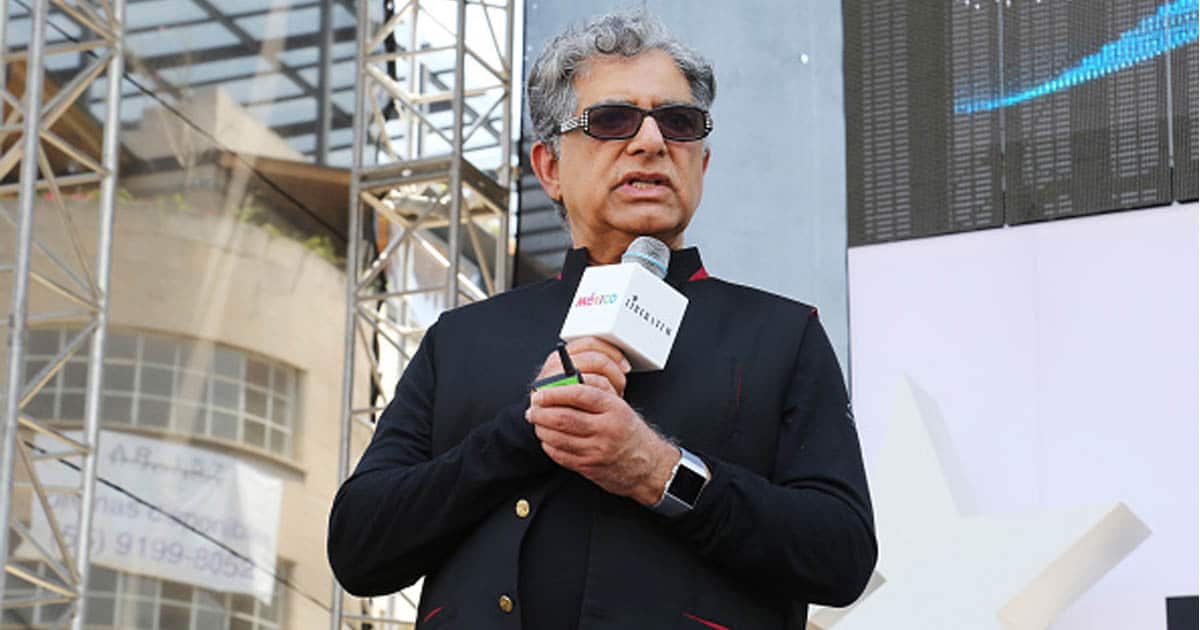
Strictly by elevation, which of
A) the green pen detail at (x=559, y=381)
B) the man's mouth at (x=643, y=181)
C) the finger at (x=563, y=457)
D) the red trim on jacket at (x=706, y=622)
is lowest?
the red trim on jacket at (x=706, y=622)

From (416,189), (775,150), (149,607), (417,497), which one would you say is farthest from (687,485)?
(416,189)

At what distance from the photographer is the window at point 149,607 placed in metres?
7.32

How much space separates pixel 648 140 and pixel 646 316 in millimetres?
262

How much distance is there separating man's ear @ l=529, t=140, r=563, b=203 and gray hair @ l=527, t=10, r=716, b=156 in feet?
0.04

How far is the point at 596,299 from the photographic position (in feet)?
5.15

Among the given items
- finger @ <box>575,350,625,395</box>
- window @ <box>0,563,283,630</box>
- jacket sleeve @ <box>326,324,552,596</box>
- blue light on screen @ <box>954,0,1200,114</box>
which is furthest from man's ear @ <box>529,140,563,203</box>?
window @ <box>0,563,283,630</box>

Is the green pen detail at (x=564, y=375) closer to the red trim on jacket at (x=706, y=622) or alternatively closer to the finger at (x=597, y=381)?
the finger at (x=597, y=381)

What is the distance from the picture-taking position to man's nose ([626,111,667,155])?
5.85ft

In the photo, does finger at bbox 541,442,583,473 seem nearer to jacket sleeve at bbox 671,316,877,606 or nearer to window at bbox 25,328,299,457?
jacket sleeve at bbox 671,316,877,606

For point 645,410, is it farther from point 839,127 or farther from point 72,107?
point 72,107

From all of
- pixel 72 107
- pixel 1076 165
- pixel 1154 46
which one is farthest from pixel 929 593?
pixel 72 107

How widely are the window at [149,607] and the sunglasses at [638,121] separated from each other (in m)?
6.00

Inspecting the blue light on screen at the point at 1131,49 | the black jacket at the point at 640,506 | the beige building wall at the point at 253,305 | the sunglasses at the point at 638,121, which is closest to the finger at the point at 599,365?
the black jacket at the point at 640,506

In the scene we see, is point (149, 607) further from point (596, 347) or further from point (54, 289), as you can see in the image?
point (596, 347)
